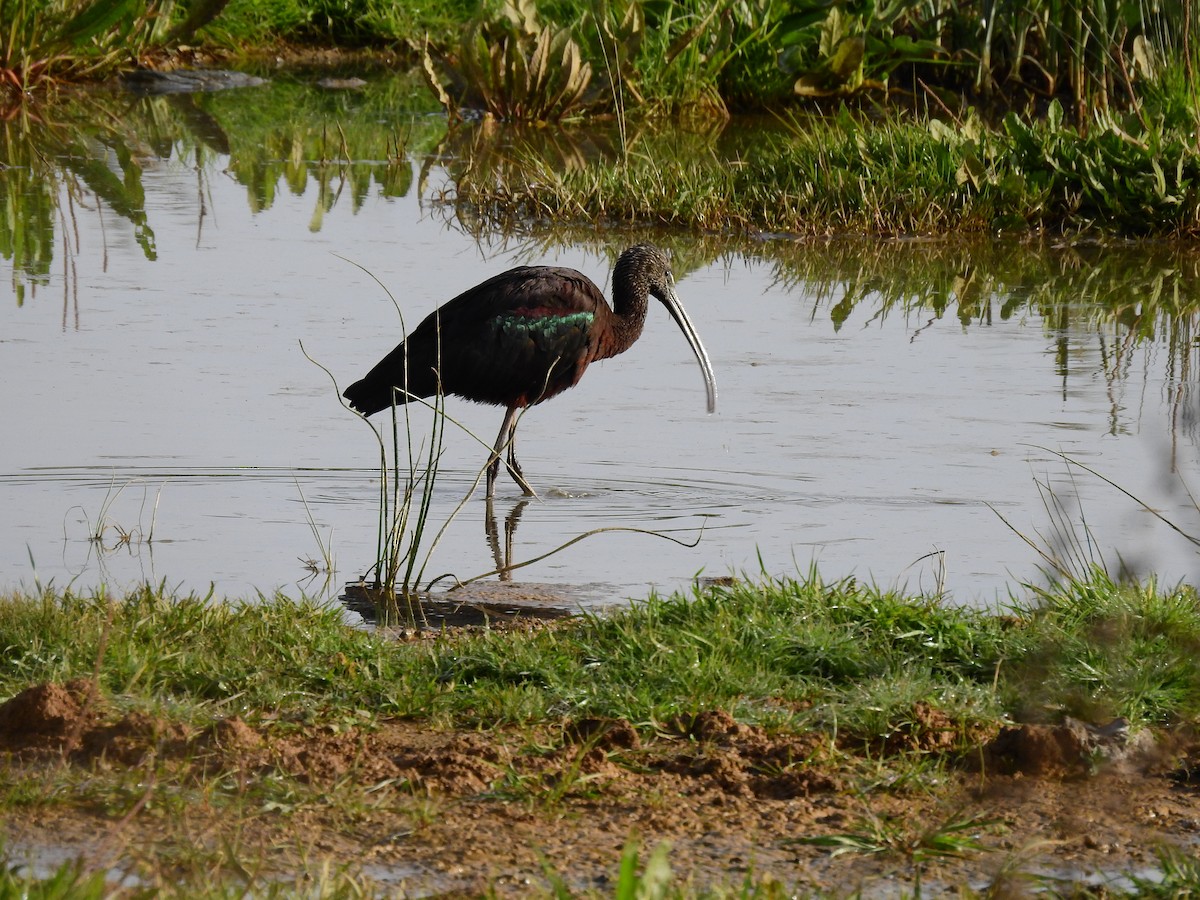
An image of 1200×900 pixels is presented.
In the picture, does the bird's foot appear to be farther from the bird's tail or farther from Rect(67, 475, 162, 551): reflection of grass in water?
Rect(67, 475, 162, 551): reflection of grass in water

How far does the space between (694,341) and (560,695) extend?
12.9ft

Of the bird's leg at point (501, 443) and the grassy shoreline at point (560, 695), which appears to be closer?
the grassy shoreline at point (560, 695)

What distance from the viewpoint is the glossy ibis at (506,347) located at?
24.1ft

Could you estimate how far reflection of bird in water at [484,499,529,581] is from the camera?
21.2ft

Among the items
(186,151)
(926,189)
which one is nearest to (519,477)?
(926,189)

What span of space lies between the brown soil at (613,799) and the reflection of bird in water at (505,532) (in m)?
2.20

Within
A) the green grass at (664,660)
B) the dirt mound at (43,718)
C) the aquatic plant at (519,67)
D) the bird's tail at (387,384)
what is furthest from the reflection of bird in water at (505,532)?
the aquatic plant at (519,67)

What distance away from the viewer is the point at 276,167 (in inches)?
590

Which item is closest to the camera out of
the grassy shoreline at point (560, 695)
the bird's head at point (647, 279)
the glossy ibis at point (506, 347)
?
the grassy shoreline at point (560, 695)

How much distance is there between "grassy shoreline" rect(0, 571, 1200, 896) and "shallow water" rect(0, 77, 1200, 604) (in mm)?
408

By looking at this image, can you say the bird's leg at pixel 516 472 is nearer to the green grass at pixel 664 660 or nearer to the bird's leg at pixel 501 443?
the bird's leg at pixel 501 443

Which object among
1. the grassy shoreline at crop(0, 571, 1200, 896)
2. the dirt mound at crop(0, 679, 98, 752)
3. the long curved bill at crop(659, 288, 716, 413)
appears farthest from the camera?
the long curved bill at crop(659, 288, 716, 413)

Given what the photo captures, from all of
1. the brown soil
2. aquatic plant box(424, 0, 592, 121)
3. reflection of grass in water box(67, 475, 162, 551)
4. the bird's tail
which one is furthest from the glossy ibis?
aquatic plant box(424, 0, 592, 121)

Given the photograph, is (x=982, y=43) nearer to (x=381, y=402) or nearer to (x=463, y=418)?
(x=463, y=418)
